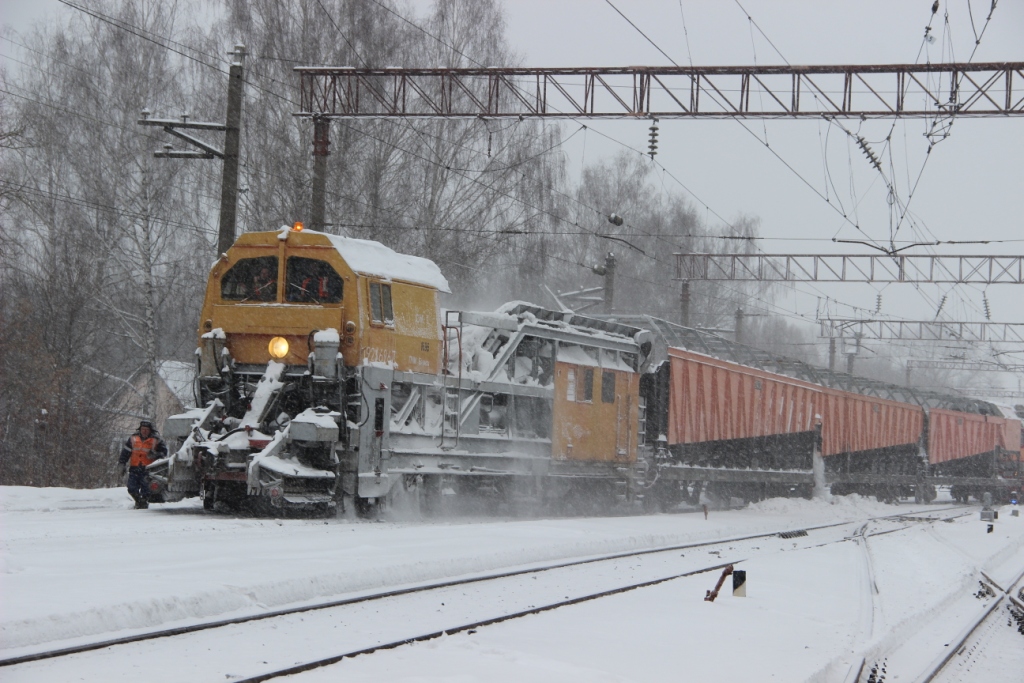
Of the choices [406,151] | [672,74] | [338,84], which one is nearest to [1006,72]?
[672,74]

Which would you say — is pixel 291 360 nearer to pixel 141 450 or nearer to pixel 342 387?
pixel 342 387

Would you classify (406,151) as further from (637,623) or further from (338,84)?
(637,623)

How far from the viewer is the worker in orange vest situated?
13.9m

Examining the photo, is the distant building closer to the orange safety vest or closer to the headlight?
the orange safety vest

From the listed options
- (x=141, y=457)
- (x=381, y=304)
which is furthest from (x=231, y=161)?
(x=141, y=457)

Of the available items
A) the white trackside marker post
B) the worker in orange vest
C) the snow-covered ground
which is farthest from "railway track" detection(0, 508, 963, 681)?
the worker in orange vest

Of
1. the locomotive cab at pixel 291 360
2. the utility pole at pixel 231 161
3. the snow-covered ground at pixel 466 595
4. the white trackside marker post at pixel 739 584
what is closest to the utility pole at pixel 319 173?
the utility pole at pixel 231 161

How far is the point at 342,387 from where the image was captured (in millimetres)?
13539

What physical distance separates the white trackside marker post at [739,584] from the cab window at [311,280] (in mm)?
6653

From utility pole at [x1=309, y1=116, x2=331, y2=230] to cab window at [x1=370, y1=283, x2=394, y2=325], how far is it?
4744mm

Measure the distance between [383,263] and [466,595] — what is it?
653cm

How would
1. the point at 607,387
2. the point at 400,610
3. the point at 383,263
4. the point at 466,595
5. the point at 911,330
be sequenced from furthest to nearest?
the point at 911,330, the point at 607,387, the point at 383,263, the point at 466,595, the point at 400,610

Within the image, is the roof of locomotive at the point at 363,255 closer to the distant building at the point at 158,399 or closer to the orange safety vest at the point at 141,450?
the orange safety vest at the point at 141,450

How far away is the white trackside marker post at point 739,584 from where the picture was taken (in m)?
10.0
